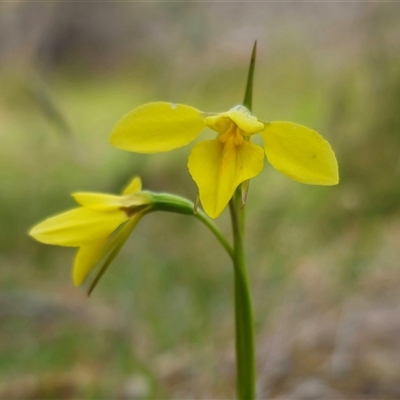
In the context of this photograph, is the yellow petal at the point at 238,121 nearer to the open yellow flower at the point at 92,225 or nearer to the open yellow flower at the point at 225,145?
the open yellow flower at the point at 225,145

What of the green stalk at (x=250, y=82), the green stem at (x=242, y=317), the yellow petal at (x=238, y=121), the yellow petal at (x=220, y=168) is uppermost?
the green stalk at (x=250, y=82)

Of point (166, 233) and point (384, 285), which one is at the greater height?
point (166, 233)

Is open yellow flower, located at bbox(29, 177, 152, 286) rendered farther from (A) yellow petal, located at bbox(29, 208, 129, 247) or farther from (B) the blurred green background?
(B) the blurred green background

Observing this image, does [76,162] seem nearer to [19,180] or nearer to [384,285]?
[19,180]

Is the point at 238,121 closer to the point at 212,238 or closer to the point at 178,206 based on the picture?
the point at 178,206

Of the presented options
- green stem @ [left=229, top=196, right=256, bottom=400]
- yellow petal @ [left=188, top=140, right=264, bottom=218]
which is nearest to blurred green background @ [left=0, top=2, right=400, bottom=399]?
green stem @ [left=229, top=196, right=256, bottom=400]

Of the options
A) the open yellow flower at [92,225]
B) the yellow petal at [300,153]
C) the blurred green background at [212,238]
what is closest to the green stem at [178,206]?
the open yellow flower at [92,225]

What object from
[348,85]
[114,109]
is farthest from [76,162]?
[348,85]

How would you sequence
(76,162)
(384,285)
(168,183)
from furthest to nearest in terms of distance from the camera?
(76,162), (168,183), (384,285)
